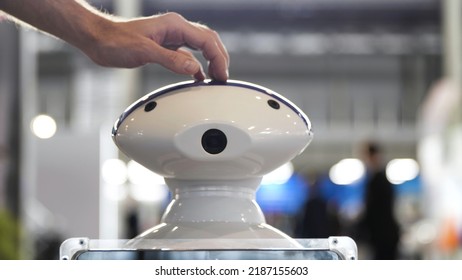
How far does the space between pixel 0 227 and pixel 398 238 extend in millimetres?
1987

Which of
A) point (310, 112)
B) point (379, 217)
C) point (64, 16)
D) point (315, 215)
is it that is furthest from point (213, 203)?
point (310, 112)

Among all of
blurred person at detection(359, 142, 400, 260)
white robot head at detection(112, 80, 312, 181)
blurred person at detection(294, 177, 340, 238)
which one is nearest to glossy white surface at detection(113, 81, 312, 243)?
white robot head at detection(112, 80, 312, 181)

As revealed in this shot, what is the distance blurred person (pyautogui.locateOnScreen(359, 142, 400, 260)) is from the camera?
3973mm

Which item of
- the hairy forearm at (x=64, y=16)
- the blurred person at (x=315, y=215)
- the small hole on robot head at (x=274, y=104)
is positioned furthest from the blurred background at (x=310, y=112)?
the small hole on robot head at (x=274, y=104)

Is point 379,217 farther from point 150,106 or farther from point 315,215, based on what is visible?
point 150,106

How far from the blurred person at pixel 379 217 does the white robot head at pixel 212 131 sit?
3.36 metres

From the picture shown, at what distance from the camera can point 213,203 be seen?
66cm

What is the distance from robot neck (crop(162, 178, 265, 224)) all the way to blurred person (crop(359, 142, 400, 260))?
3.34m

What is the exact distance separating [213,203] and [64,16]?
20 centimetres

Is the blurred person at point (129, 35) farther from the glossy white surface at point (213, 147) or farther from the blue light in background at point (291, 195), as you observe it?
the blue light in background at point (291, 195)

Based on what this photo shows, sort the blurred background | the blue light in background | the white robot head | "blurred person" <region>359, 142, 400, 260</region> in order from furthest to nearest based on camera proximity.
→ the blue light in background, the blurred background, "blurred person" <region>359, 142, 400, 260</region>, the white robot head

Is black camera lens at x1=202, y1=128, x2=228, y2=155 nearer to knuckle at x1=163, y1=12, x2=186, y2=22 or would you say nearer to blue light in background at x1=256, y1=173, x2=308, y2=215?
knuckle at x1=163, y1=12, x2=186, y2=22
